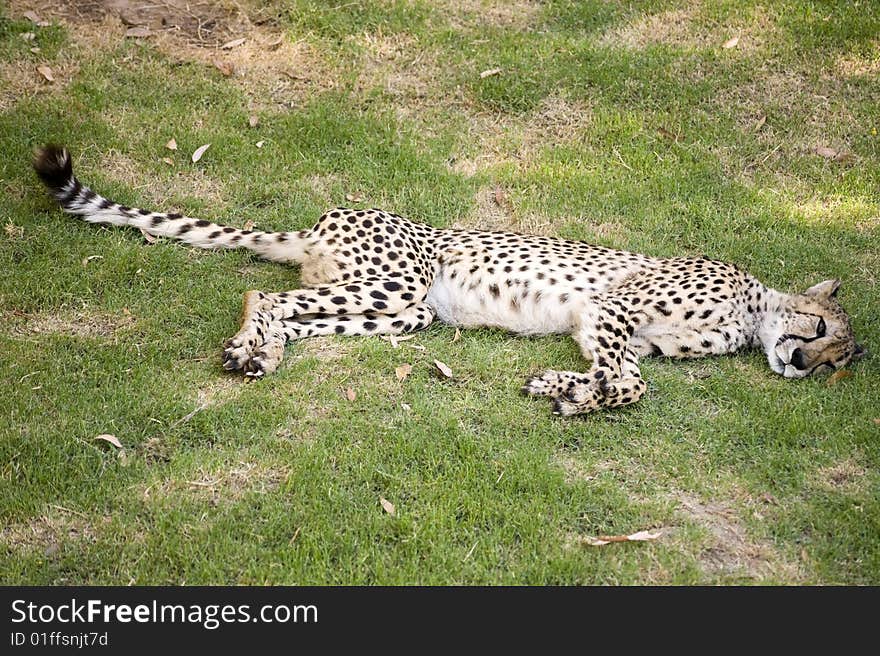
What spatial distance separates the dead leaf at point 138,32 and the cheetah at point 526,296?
2.66m

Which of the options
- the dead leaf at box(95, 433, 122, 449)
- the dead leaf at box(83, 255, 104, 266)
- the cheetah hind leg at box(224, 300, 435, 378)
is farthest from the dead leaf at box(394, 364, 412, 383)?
the dead leaf at box(83, 255, 104, 266)

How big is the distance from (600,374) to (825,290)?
1.70 m

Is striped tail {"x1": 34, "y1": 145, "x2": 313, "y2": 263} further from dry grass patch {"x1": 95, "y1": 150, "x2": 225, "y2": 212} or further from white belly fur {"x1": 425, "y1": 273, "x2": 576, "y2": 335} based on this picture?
white belly fur {"x1": 425, "y1": 273, "x2": 576, "y2": 335}

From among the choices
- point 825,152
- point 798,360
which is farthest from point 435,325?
point 825,152

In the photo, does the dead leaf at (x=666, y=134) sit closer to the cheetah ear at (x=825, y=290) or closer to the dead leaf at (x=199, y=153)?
the cheetah ear at (x=825, y=290)

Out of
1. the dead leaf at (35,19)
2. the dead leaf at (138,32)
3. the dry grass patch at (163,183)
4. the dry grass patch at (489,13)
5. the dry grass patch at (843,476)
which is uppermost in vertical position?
the dry grass patch at (489,13)

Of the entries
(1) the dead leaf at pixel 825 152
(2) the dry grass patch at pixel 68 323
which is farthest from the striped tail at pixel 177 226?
(1) the dead leaf at pixel 825 152

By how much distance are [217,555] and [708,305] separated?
11.5ft

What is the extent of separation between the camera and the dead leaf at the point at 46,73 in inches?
343

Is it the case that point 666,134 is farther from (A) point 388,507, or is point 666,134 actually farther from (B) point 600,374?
(A) point 388,507

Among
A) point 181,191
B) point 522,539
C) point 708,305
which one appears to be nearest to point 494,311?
point 708,305

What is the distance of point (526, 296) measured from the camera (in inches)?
269

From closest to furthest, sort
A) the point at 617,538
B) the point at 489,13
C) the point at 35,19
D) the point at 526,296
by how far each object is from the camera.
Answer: the point at 617,538 → the point at 526,296 → the point at 35,19 → the point at 489,13
